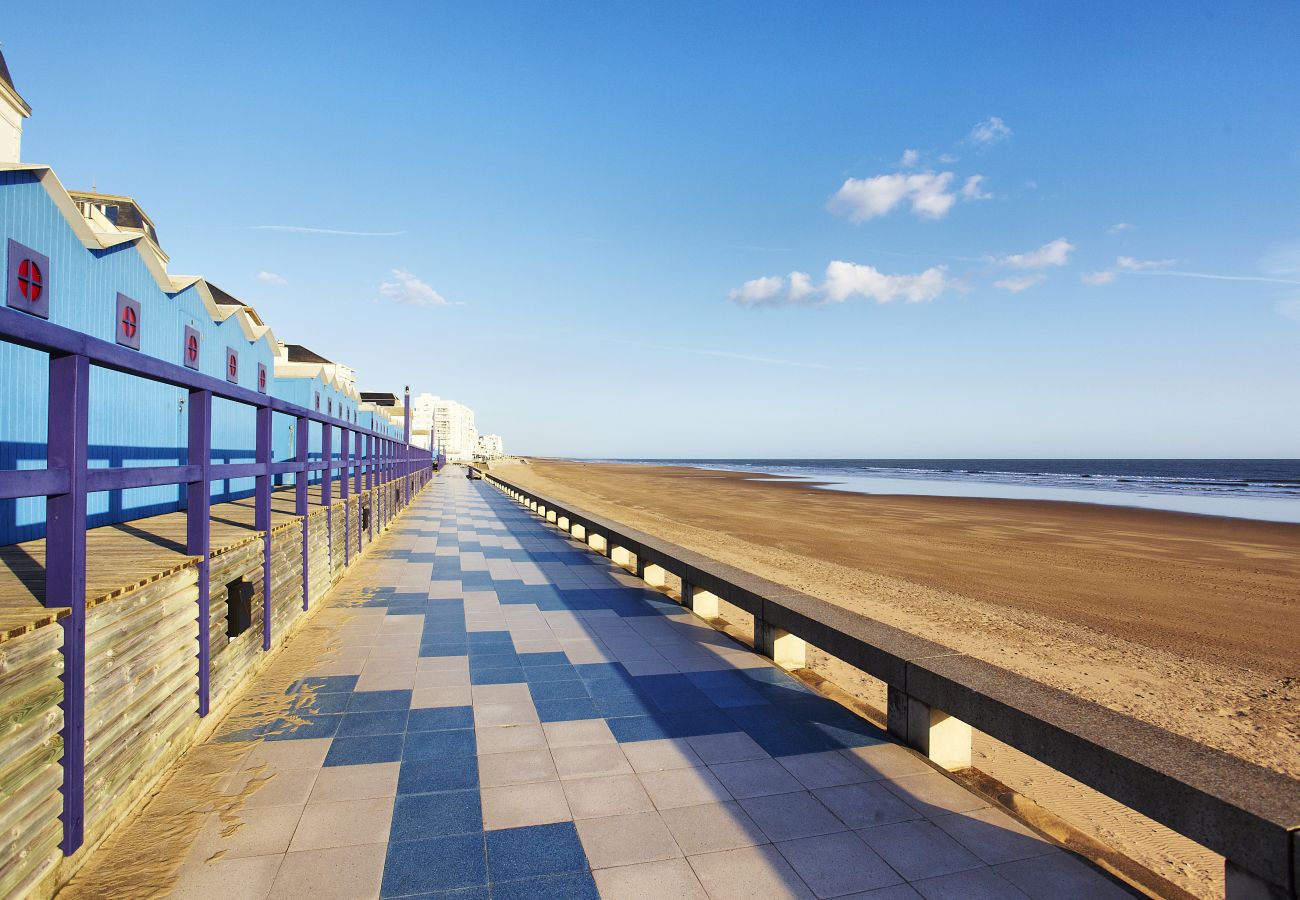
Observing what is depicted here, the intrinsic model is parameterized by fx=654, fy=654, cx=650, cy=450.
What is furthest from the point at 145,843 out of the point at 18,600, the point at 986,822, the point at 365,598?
the point at 365,598

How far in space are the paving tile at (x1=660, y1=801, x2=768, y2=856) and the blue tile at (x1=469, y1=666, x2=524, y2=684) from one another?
2.23 m

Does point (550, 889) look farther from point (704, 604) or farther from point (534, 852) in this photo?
point (704, 604)

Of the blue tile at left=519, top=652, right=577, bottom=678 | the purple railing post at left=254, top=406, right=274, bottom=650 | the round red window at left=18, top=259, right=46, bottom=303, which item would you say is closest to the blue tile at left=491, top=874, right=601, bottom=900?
the blue tile at left=519, top=652, right=577, bottom=678

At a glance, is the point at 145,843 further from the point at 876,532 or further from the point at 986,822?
the point at 876,532

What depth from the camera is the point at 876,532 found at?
20.1 metres

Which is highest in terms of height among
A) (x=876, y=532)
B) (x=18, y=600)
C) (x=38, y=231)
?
(x=38, y=231)

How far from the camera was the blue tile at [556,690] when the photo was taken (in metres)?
4.88

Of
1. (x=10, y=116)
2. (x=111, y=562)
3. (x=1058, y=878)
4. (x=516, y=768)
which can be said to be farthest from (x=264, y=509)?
(x=10, y=116)

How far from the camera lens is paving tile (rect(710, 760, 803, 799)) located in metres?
3.54

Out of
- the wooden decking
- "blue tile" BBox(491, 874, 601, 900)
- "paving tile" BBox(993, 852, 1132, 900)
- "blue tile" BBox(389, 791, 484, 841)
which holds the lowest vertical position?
"blue tile" BBox(389, 791, 484, 841)

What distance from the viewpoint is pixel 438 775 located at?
3654 mm

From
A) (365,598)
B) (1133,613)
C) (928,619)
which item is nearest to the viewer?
(365,598)

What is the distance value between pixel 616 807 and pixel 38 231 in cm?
672

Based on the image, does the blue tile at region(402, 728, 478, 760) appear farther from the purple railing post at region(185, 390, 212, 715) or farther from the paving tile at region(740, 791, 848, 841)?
the paving tile at region(740, 791, 848, 841)
